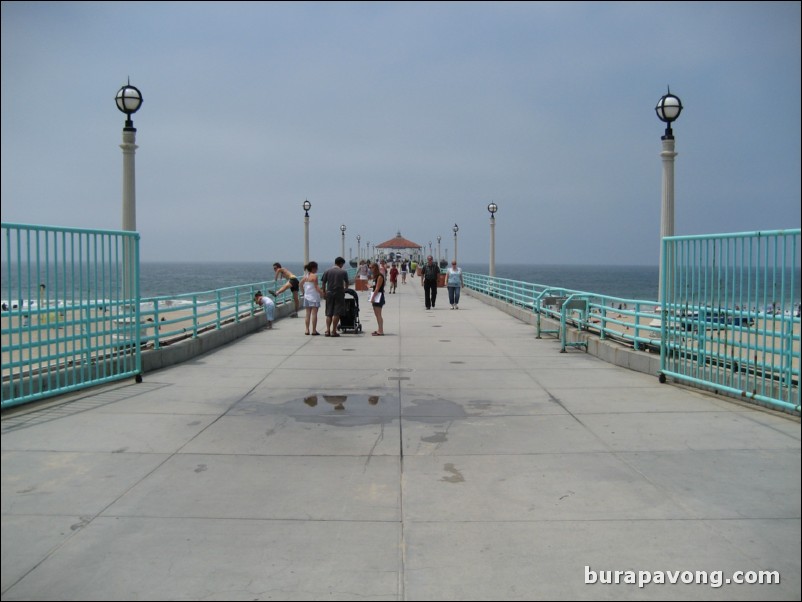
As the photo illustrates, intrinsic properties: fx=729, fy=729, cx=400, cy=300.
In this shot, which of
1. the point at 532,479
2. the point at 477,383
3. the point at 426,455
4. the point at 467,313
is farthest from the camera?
the point at 467,313

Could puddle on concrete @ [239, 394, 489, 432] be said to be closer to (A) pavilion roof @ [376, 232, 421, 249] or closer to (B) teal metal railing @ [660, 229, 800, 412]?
(B) teal metal railing @ [660, 229, 800, 412]

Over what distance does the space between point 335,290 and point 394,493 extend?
11.1 m

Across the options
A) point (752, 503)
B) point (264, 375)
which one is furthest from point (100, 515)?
point (264, 375)

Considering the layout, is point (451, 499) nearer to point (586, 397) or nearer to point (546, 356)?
point (586, 397)

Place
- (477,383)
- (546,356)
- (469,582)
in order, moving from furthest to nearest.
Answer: (546,356)
(477,383)
(469,582)

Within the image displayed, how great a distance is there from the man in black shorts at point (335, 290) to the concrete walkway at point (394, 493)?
6.30 m

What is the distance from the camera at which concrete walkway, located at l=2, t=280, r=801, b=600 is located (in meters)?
4.15

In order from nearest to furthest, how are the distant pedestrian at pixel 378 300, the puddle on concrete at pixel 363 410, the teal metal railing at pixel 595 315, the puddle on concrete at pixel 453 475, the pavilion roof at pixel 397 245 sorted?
the puddle on concrete at pixel 453 475, the puddle on concrete at pixel 363 410, the teal metal railing at pixel 595 315, the distant pedestrian at pixel 378 300, the pavilion roof at pixel 397 245

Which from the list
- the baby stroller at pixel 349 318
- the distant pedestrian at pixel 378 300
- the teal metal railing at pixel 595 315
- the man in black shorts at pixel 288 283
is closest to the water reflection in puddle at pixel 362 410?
the teal metal railing at pixel 595 315

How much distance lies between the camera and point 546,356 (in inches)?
542

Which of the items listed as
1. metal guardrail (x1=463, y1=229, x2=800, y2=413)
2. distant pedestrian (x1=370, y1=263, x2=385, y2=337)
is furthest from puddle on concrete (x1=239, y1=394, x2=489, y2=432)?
distant pedestrian (x1=370, y1=263, x2=385, y2=337)

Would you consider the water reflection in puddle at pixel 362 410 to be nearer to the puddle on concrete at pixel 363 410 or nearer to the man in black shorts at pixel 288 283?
the puddle on concrete at pixel 363 410

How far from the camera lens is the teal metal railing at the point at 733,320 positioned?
7.54 m

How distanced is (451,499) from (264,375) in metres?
6.30
